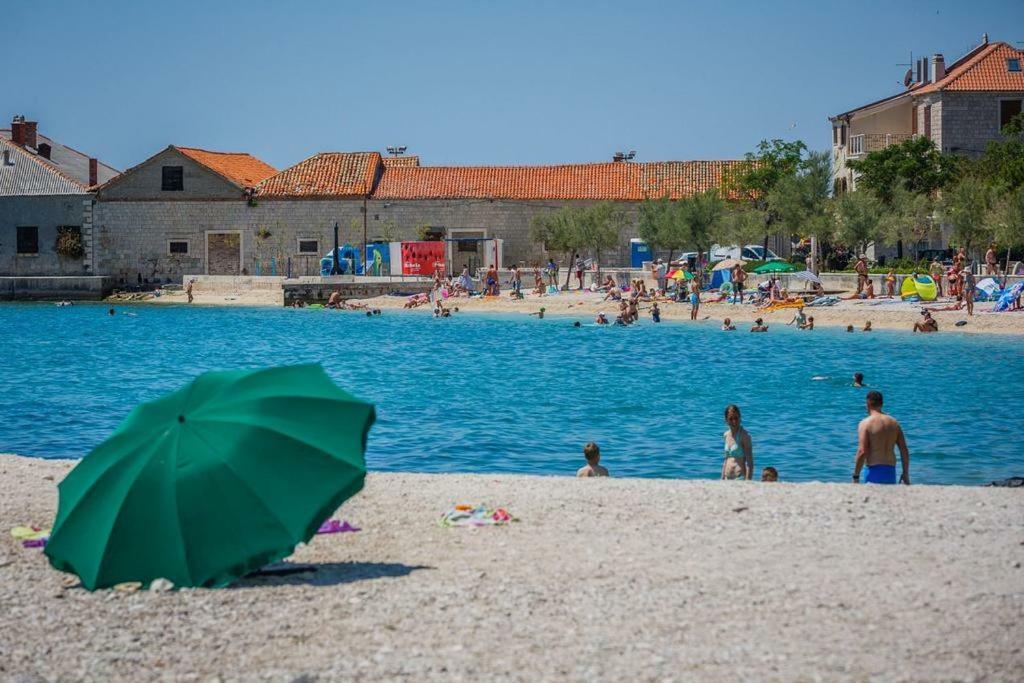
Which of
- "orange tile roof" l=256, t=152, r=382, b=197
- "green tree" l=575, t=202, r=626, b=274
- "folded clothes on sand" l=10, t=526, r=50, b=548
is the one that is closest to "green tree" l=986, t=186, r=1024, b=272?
"green tree" l=575, t=202, r=626, b=274

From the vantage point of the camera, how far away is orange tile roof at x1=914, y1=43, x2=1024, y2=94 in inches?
2057

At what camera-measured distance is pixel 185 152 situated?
58906mm

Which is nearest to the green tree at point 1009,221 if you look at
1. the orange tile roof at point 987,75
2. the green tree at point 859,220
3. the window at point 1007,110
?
the green tree at point 859,220

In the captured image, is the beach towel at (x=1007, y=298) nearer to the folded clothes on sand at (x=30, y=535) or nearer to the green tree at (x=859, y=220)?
the green tree at (x=859, y=220)

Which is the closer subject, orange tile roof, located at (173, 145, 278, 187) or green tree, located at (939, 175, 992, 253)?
green tree, located at (939, 175, 992, 253)

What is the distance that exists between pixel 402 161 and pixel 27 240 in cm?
1822

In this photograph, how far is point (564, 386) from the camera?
27.7 metres

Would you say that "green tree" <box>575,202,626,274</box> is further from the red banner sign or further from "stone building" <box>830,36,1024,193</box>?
"stone building" <box>830,36,1024,193</box>

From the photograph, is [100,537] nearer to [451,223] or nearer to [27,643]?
[27,643]

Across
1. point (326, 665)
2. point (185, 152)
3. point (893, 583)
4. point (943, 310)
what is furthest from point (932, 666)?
point (185, 152)

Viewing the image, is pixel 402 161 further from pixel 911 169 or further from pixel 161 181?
pixel 911 169

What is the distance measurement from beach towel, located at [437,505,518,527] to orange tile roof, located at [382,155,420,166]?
53.6 m

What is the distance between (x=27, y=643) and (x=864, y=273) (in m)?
37.7

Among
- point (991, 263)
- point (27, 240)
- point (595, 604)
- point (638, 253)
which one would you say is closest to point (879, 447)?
point (595, 604)
